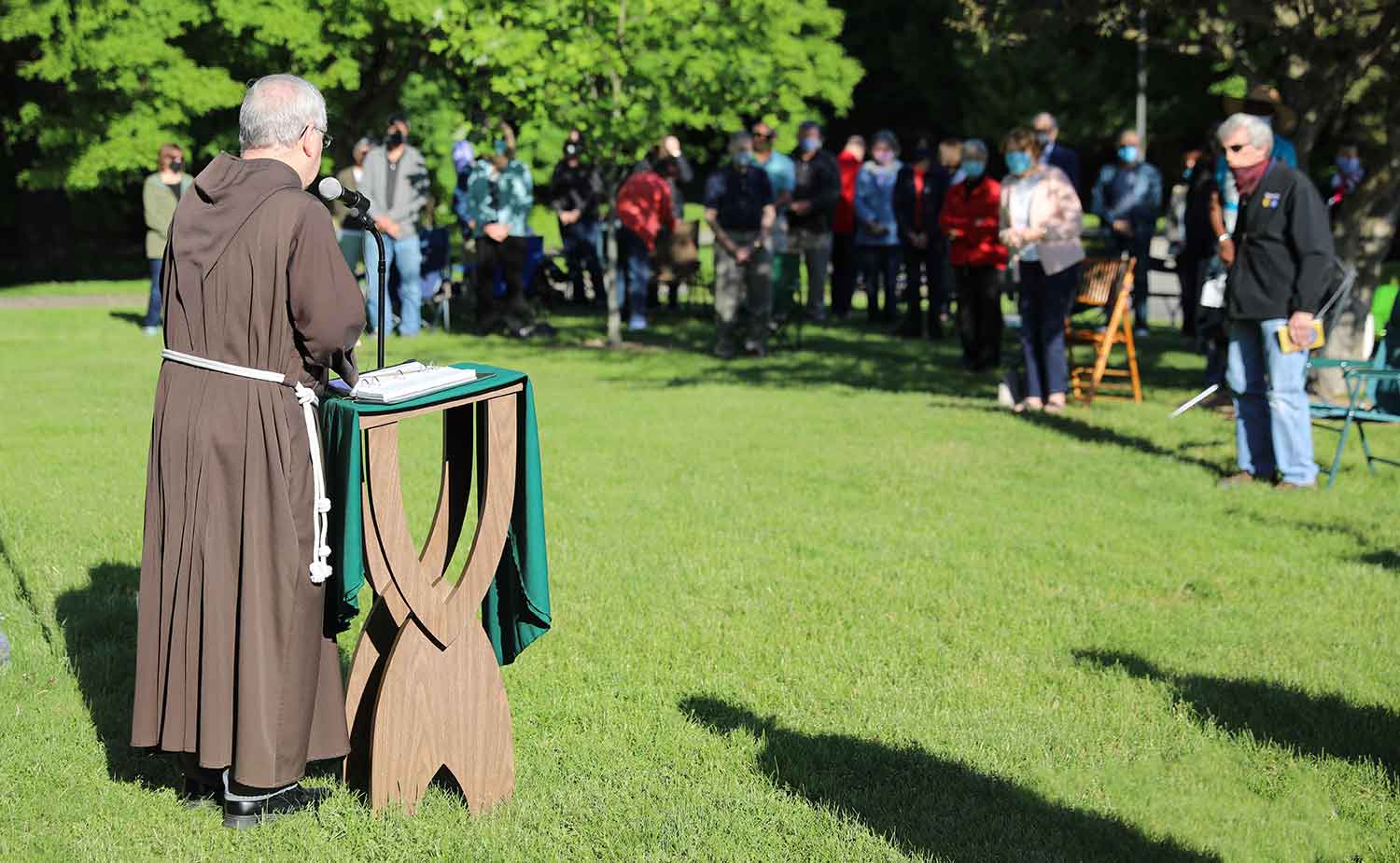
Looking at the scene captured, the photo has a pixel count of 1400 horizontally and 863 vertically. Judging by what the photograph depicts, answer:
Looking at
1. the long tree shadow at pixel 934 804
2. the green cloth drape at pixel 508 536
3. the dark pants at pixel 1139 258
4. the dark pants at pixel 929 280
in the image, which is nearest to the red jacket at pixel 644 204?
the dark pants at pixel 929 280

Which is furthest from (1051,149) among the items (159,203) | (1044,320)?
(159,203)

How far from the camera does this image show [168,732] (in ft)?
14.6

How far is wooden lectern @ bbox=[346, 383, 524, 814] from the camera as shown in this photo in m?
4.46

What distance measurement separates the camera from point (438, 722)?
465 cm

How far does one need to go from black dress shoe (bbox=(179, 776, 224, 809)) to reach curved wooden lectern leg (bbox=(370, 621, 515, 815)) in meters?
0.46

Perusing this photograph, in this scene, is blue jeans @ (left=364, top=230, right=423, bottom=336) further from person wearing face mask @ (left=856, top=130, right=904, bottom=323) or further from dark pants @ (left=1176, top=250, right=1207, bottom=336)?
dark pants @ (left=1176, top=250, right=1207, bottom=336)

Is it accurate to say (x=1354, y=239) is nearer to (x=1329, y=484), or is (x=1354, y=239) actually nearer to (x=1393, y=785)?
(x=1329, y=484)

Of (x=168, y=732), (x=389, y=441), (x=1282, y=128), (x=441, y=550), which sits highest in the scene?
(x=1282, y=128)

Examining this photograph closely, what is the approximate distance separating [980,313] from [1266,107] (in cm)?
364

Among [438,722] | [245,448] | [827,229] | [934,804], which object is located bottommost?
[934,804]

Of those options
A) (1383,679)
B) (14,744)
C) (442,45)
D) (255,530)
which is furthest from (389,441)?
(442,45)

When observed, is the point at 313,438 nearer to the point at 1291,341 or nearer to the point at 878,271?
the point at 1291,341

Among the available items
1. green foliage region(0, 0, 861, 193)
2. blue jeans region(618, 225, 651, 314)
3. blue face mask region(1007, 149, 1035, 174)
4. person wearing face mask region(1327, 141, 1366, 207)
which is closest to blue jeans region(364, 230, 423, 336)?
green foliage region(0, 0, 861, 193)

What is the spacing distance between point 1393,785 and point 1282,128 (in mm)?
8240
